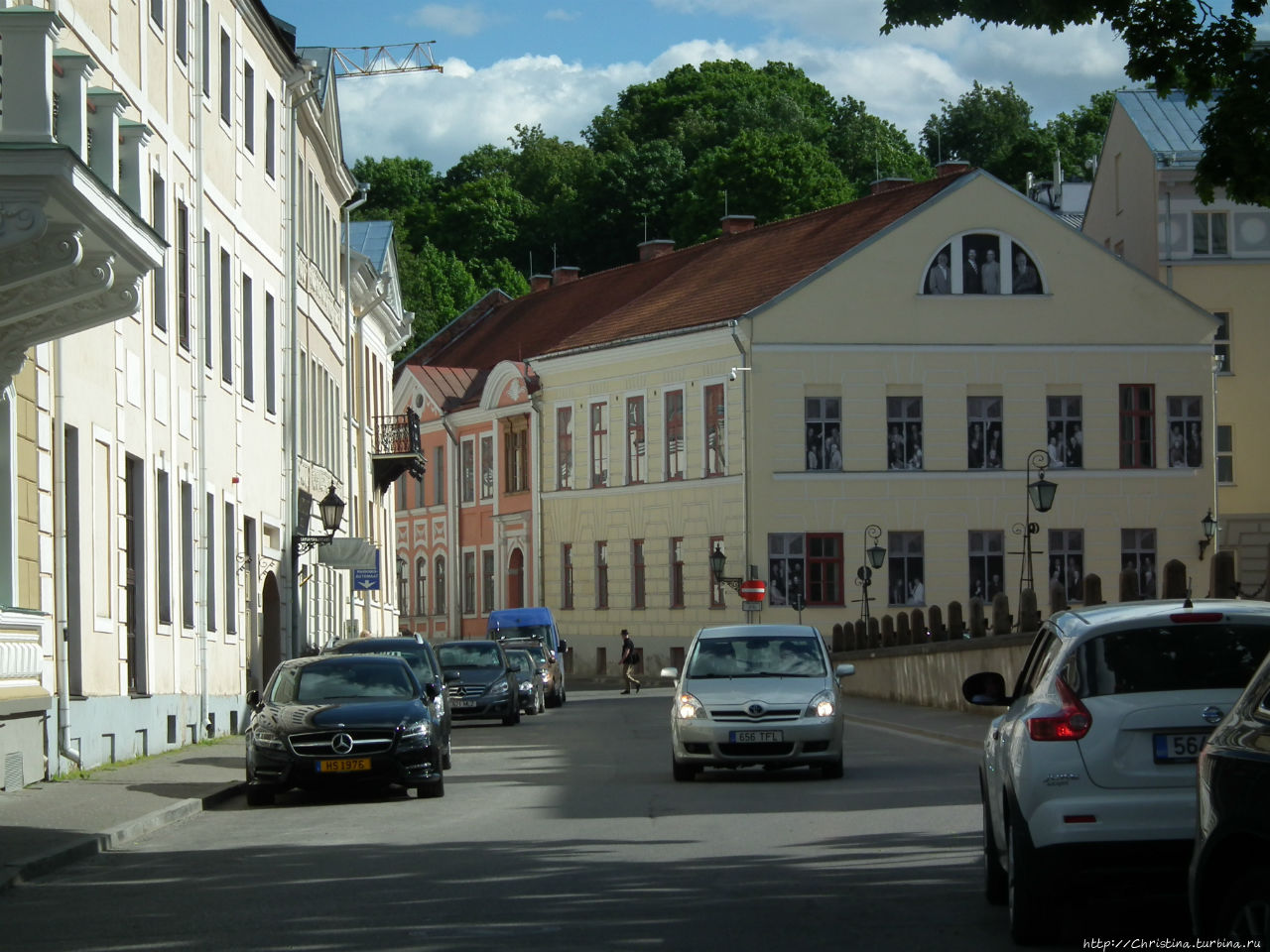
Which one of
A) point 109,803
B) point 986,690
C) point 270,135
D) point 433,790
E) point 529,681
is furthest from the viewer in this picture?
point 529,681

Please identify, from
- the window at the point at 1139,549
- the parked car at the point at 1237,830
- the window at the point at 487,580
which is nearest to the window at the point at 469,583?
the window at the point at 487,580

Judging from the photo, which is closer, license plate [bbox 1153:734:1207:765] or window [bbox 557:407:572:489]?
license plate [bbox 1153:734:1207:765]

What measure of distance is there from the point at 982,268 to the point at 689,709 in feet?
140

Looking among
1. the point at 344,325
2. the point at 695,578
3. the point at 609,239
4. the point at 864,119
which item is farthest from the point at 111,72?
the point at 864,119

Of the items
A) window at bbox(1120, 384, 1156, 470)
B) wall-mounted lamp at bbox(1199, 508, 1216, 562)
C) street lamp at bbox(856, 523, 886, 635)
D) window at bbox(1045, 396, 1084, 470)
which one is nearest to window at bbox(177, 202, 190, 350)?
street lamp at bbox(856, 523, 886, 635)

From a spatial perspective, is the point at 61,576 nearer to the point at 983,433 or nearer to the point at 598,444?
the point at 983,433

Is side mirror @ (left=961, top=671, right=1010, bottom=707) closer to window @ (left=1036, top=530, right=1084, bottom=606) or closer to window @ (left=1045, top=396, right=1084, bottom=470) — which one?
window @ (left=1036, top=530, right=1084, bottom=606)

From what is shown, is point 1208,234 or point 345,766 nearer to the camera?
point 345,766

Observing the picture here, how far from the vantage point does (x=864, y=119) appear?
110m

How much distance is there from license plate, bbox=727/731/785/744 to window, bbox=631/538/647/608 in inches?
1776

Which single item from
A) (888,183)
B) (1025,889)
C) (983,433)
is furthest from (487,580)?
(1025,889)

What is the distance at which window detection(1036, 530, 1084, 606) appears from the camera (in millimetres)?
62906

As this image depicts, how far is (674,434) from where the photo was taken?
65312mm

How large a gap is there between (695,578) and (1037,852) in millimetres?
54096
